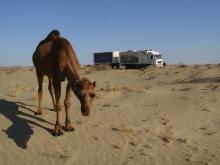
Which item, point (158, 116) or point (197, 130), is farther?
point (158, 116)

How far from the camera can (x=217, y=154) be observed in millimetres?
10125

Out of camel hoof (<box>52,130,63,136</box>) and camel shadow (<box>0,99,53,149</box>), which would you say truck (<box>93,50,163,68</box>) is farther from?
camel hoof (<box>52,130,63,136</box>)

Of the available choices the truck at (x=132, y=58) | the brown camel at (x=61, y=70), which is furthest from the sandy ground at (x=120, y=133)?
the truck at (x=132, y=58)

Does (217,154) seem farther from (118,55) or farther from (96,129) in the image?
(118,55)

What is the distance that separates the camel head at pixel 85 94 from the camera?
30.3 ft

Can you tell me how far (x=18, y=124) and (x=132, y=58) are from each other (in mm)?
40817

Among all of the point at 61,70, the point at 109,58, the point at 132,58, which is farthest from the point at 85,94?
the point at 109,58

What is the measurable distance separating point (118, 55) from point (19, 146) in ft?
144

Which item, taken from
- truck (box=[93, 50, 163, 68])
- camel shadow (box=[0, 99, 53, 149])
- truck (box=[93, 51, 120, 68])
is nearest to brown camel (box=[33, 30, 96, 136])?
camel shadow (box=[0, 99, 53, 149])

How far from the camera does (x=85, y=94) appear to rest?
9312mm

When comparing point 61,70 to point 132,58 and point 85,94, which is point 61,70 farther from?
point 132,58

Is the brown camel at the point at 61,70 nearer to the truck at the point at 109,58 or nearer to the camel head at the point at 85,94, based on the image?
the camel head at the point at 85,94

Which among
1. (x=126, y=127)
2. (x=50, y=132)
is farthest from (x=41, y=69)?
(x=126, y=127)

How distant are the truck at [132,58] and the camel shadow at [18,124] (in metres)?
36.9
